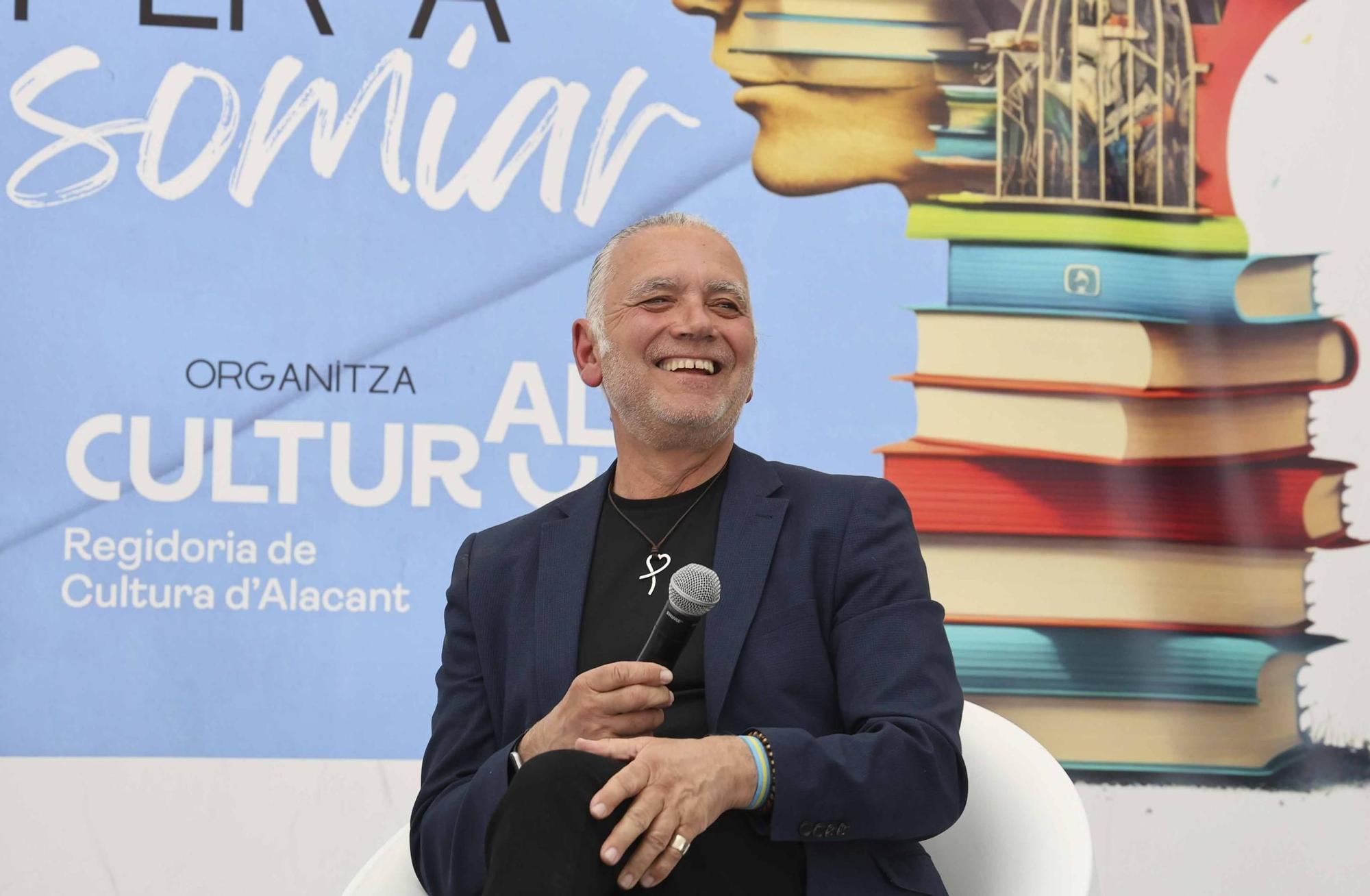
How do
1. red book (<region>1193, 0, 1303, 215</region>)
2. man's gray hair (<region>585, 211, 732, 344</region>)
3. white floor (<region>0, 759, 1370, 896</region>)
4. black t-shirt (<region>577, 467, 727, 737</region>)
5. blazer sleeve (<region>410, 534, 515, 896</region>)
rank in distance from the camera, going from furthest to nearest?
red book (<region>1193, 0, 1303, 215</region>), white floor (<region>0, 759, 1370, 896</region>), man's gray hair (<region>585, 211, 732, 344</region>), black t-shirt (<region>577, 467, 727, 737</region>), blazer sleeve (<region>410, 534, 515, 896</region>)

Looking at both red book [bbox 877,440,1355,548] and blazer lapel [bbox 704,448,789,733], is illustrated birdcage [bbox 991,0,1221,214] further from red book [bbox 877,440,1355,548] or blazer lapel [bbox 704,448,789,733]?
blazer lapel [bbox 704,448,789,733]

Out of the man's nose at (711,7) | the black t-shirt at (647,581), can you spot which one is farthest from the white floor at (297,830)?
the man's nose at (711,7)

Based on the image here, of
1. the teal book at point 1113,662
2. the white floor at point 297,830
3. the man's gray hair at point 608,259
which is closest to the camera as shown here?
the man's gray hair at point 608,259

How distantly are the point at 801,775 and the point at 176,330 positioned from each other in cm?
195

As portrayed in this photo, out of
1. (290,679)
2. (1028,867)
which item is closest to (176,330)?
(290,679)

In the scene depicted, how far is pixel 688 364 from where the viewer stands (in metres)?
1.81

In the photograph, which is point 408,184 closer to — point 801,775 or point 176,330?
point 176,330

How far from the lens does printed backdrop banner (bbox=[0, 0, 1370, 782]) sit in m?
2.80

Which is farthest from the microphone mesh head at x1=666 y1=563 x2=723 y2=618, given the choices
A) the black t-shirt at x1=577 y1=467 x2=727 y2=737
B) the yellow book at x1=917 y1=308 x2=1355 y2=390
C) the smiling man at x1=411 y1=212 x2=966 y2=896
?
the yellow book at x1=917 y1=308 x2=1355 y2=390

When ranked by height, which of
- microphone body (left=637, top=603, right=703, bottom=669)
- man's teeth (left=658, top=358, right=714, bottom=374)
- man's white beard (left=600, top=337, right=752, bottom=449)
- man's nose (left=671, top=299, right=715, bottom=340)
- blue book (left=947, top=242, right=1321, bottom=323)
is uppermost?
blue book (left=947, top=242, right=1321, bottom=323)

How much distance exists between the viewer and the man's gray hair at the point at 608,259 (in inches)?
74.1

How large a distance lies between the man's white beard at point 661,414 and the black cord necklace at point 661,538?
0.19ft

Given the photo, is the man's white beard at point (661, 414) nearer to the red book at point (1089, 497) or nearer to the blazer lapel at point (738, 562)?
the blazer lapel at point (738, 562)

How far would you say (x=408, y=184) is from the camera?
2.90 m
